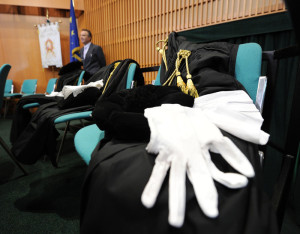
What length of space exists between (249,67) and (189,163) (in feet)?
2.06

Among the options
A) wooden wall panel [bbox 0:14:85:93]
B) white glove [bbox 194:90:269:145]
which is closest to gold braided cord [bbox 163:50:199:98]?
white glove [bbox 194:90:269:145]

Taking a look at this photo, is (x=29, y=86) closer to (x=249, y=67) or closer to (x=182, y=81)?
(x=182, y=81)

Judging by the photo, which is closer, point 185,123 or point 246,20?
point 185,123

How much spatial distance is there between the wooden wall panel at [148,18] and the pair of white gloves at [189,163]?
1600mm

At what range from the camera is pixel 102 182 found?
A: 1.51 ft

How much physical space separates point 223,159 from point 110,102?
47 centimetres

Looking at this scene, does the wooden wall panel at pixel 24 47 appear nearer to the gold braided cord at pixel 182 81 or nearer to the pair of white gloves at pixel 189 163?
the gold braided cord at pixel 182 81

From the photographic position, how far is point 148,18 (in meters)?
2.91

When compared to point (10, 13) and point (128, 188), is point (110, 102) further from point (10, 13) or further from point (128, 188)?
point (10, 13)

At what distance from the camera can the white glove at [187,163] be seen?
0.38 meters

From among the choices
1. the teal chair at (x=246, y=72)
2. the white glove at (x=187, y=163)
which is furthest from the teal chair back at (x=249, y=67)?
the white glove at (x=187, y=163)

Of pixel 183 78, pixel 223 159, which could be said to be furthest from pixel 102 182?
pixel 183 78

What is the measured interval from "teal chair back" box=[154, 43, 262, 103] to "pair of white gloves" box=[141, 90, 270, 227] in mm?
445

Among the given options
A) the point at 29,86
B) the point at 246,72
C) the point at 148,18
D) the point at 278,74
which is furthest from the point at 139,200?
the point at 29,86
